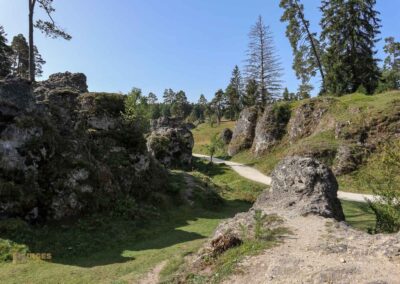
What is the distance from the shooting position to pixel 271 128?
5234 cm

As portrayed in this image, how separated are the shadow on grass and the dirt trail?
690 cm

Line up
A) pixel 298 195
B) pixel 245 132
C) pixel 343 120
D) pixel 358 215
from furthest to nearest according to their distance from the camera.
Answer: pixel 245 132
pixel 343 120
pixel 358 215
pixel 298 195

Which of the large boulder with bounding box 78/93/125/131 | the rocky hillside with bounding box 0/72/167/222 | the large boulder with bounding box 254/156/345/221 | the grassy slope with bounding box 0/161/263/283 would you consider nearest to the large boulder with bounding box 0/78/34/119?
the rocky hillside with bounding box 0/72/167/222

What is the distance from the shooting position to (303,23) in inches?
2292

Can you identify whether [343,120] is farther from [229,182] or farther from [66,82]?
[66,82]

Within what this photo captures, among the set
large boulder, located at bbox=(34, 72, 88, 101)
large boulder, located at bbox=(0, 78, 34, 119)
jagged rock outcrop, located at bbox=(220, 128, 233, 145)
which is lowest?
jagged rock outcrop, located at bbox=(220, 128, 233, 145)

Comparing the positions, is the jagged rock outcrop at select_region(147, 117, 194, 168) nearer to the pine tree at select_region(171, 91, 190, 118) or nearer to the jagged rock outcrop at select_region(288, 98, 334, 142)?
the jagged rock outcrop at select_region(288, 98, 334, 142)

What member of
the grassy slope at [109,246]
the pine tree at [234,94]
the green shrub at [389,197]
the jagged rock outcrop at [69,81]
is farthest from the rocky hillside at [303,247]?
the pine tree at [234,94]

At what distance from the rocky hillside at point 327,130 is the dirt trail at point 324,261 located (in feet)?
71.5

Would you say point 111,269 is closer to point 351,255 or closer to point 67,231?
point 67,231

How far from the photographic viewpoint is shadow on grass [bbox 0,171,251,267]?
51.8 feet

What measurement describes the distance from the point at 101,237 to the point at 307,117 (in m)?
A: 37.6

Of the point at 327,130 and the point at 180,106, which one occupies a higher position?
the point at 180,106

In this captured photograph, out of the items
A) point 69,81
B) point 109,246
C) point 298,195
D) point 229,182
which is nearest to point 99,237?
point 109,246
